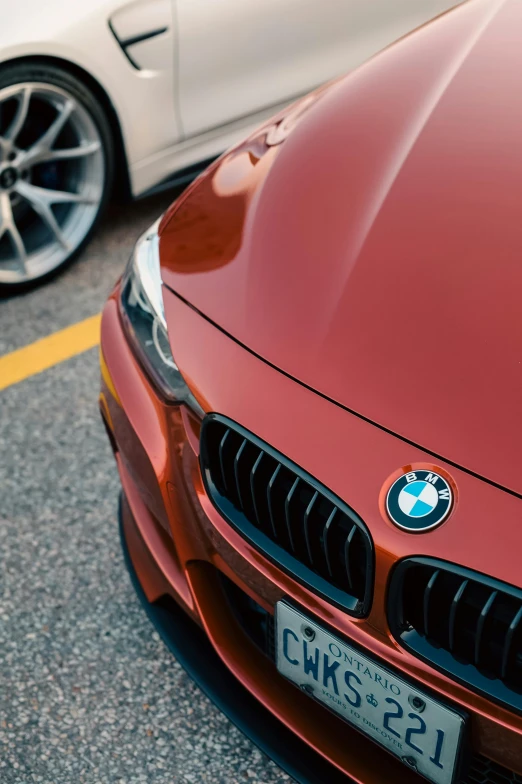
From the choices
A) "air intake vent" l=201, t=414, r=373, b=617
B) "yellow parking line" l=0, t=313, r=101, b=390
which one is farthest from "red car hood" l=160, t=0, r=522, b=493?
"yellow parking line" l=0, t=313, r=101, b=390

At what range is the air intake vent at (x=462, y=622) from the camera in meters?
1.07

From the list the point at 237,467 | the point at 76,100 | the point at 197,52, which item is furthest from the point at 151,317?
the point at 197,52

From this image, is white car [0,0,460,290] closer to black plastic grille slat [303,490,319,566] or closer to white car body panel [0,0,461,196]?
white car body panel [0,0,461,196]

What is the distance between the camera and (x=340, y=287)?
4.54 feet

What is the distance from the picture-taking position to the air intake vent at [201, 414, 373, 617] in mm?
1206

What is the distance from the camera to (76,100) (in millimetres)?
2834

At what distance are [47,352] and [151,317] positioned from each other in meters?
1.30

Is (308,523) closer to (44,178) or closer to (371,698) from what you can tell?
(371,698)

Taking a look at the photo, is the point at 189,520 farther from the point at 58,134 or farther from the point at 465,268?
the point at 58,134

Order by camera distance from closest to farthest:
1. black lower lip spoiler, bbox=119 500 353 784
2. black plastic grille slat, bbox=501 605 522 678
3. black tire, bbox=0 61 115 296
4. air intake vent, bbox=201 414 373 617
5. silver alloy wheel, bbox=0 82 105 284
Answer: black plastic grille slat, bbox=501 605 522 678, air intake vent, bbox=201 414 373 617, black lower lip spoiler, bbox=119 500 353 784, black tire, bbox=0 61 115 296, silver alloy wheel, bbox=0 82 105 284

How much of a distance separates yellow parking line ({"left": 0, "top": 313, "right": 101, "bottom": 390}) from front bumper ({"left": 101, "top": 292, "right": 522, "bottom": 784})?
1046 mm

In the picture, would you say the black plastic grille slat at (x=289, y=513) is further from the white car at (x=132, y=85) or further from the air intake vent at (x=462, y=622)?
the white car at (x=132, y=85)

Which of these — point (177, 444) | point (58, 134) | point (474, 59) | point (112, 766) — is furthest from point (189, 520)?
A: point (58, 134)

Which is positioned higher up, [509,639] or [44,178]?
[509,639]
